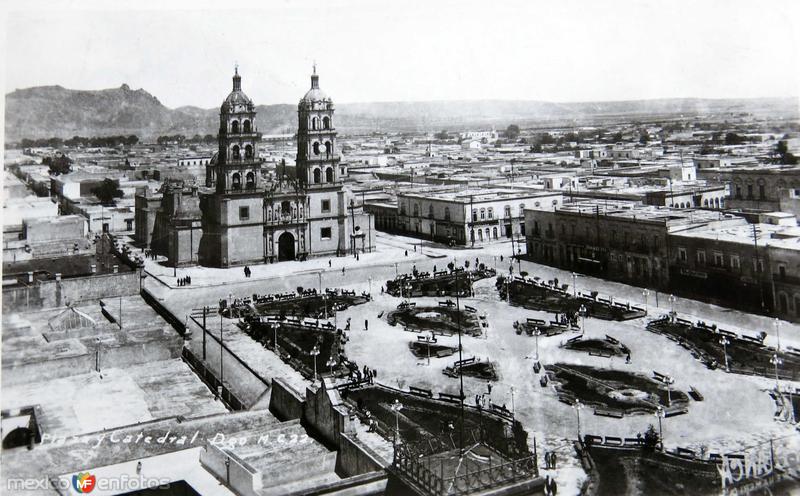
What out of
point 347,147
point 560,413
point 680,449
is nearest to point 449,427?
point 560,413

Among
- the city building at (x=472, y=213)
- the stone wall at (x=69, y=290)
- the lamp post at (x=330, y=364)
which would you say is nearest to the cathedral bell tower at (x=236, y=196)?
the stone wall at (x=69, y=290)

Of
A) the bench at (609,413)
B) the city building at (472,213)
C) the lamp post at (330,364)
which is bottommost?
the bench at (609,413)

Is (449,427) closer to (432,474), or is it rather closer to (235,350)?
(432,474)

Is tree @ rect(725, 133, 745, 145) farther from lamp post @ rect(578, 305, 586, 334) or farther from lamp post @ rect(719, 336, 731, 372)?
lamp post @ rect(719, 336, 731, 372)

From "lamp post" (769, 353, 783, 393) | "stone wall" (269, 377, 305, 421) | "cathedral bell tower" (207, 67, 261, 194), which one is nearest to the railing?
"stone wall" (269, 377, 305, 421)

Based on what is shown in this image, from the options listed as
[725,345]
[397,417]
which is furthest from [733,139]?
[397,417]

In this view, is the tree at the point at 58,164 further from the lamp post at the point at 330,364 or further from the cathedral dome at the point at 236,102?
the lamp post at the point at 330,364
